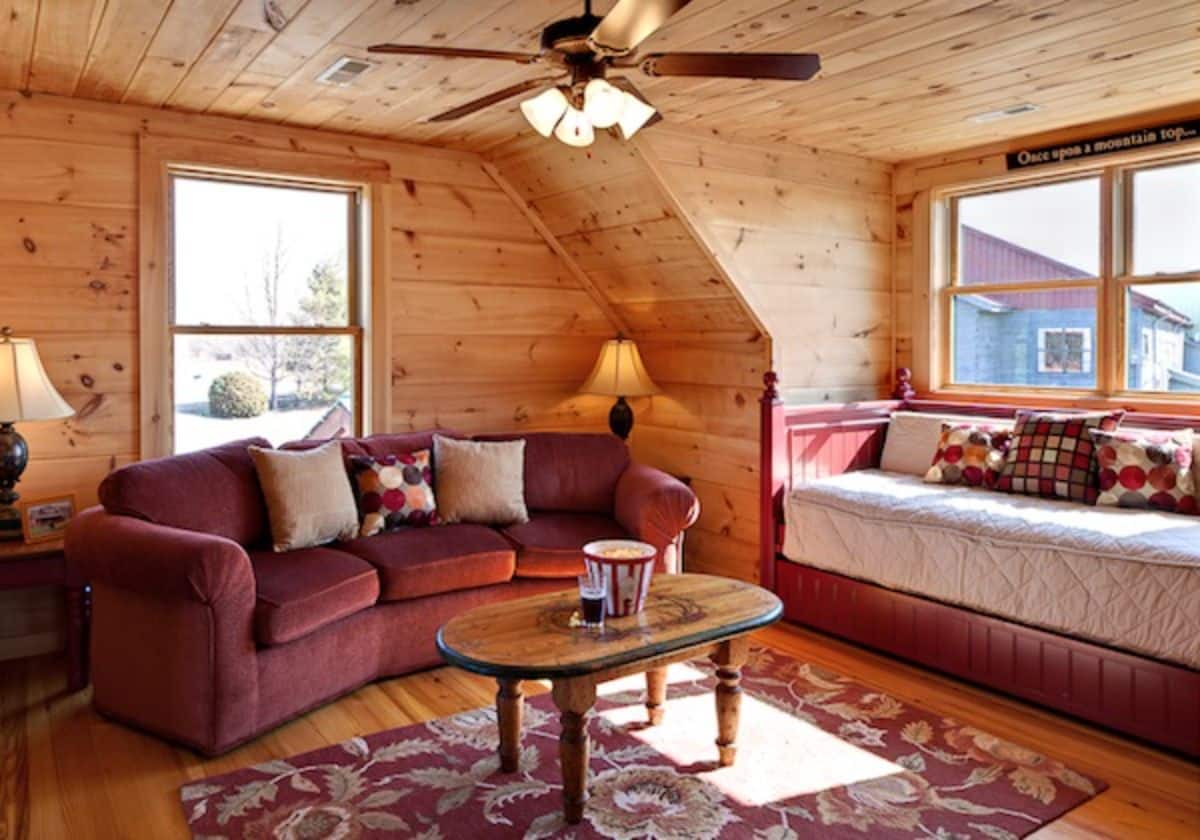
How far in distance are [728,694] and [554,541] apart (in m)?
1.25

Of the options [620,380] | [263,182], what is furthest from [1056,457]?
[263,182]

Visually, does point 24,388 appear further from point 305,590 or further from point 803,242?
point 803,242

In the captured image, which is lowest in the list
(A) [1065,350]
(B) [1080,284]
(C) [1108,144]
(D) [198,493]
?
(D) [198,493]

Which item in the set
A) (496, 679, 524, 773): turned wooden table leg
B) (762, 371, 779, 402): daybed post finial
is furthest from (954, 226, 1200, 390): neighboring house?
(496, 679, 524, 773): turned wooden table leg

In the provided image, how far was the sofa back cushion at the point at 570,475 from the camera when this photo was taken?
4379 millimetres

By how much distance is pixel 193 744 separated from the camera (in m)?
2.90

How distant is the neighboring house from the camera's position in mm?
3996

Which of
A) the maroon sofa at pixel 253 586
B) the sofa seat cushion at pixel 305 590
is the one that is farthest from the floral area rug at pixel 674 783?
the sofa seat cushion at pixel 305 590

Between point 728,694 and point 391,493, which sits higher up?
point 391,493

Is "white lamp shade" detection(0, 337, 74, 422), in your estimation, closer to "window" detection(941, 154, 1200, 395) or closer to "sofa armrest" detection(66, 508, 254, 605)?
"sofa armrest" detection(66, 508, 254, 605)

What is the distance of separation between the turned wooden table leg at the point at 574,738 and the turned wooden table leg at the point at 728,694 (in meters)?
0.51

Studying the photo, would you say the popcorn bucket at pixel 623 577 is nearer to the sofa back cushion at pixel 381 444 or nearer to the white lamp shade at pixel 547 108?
the white lamp shade at pixel 547 108

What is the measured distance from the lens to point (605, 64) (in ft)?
7.76

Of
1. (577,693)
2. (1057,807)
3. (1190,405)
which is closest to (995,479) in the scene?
(1190,405)
